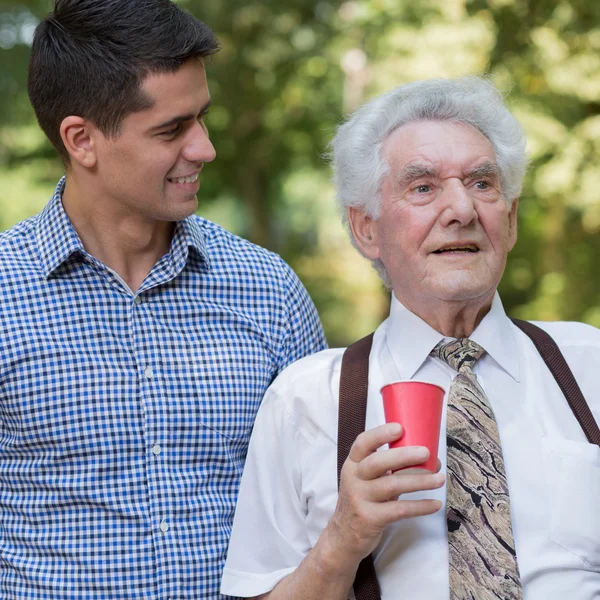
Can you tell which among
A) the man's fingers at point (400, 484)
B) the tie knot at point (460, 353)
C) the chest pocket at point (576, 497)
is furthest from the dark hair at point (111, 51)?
the chest pocket at point (576, 497)

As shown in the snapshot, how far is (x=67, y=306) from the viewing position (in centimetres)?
270

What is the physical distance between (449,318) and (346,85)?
7.64 m

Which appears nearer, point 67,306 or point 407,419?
point 407,419

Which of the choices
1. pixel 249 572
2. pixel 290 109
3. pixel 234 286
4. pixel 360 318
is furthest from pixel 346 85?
pixel 249 572

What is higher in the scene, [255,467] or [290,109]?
[290,109]

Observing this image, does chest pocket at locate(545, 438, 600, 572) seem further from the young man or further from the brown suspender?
the young man

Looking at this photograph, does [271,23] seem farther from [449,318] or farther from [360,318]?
[360,318]

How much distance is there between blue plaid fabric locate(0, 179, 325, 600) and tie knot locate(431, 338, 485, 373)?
0.61m

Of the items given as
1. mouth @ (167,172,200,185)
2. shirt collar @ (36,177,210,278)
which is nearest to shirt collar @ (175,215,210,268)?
shirt collar @ (36,177,210,278)

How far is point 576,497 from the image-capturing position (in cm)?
230

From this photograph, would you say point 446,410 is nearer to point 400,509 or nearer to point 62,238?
point 400,509

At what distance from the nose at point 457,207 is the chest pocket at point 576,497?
2.00 ft

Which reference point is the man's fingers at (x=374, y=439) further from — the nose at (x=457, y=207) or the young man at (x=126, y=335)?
the young man at (x=126, y=335)

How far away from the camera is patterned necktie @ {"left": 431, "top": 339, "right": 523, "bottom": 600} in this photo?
2180mm
